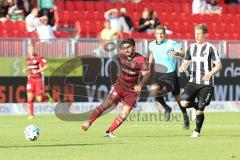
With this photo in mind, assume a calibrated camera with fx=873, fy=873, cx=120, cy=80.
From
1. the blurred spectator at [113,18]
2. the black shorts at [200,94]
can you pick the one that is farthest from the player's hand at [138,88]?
the blurred spectator at [113,18]

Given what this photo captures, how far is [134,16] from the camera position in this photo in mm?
30594

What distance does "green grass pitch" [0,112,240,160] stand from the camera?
1259 cm

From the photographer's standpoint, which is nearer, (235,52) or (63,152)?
(63,152)

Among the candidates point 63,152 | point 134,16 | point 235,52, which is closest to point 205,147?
point 63,152

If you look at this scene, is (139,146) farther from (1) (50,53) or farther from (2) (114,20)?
(2) (114,20)

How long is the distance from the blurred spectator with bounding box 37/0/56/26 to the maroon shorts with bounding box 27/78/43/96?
4159 millimetres

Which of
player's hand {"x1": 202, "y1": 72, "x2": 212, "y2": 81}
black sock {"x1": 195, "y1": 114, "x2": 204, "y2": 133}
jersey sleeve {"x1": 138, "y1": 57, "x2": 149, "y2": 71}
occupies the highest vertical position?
jersey sleeve {"x1": 138, "y1": 57, "x2": 149, "y2": 71}

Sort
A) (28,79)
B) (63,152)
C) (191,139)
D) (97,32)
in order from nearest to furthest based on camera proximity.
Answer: (63,152) < (191,139) < (28,79) < (97,32)

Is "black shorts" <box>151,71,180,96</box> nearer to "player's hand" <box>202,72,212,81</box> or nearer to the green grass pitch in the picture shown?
the green grass pitch

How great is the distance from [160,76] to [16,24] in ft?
24.1

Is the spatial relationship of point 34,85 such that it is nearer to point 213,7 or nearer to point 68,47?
point 68,47

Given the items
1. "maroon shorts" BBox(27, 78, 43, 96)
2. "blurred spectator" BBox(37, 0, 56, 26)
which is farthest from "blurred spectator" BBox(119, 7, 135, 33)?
"maroon shorts" BBox(27, 78, 43, 96)

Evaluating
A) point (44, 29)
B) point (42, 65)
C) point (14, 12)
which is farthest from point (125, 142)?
point (14, 12)

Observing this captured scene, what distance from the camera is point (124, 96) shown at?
54.9 feet
